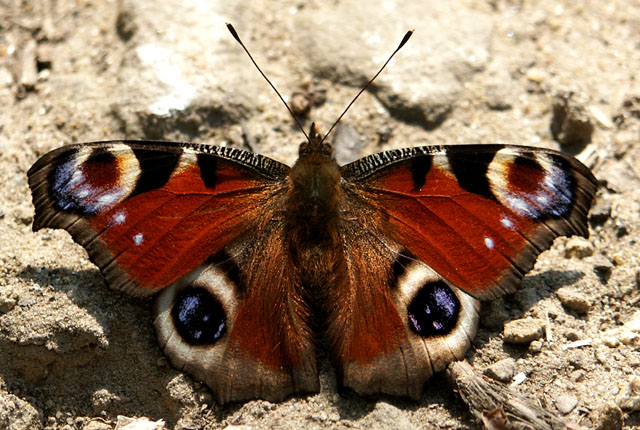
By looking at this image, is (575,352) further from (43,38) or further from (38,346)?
(43,38)

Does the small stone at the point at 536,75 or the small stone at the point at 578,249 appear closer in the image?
the small stone at the point at 578,249

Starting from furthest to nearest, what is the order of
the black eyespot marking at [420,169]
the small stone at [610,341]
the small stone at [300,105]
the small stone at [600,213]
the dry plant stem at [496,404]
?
the small stone at [300,105] < the small stone at [600,213] < the small stone at [610,341] < the black eyespot marking at [420,169] < the dry plant stem at [496,404]

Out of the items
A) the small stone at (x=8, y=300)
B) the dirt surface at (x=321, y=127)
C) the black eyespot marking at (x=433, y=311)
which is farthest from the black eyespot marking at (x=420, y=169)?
the small stone at (x=8, y=300)

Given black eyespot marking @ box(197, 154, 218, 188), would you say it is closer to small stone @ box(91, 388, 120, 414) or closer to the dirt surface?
the dirt surface

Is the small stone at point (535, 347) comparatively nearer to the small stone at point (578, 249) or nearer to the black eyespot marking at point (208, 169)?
the small stone at point (578, 249)

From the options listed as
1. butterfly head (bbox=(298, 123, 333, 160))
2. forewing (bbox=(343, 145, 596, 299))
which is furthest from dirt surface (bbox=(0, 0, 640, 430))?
butterfly head (bbox=(298, 123, 333, 160))

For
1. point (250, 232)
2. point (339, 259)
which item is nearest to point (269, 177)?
point (250, 232)
